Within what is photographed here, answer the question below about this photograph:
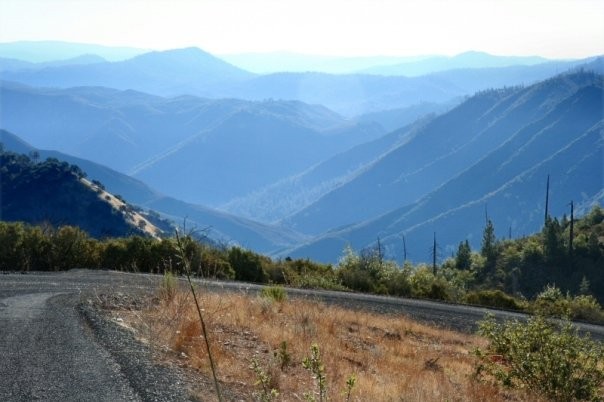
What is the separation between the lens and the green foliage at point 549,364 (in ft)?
28.2

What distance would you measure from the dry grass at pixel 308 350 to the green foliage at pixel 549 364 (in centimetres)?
34

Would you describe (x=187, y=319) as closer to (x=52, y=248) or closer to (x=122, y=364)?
(x=122, y=364)

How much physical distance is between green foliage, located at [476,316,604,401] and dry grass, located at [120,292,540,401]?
336mm

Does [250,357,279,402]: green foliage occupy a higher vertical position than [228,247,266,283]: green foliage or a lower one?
higher

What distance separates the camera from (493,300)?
84.8 feet

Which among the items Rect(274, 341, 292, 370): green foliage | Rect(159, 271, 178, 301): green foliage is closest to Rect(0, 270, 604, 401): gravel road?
Rect(159, 271, 178, 301): green foliage

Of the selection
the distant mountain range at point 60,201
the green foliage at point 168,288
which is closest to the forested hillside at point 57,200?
the distant mountain range at point 60,201

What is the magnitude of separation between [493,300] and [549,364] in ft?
58.3

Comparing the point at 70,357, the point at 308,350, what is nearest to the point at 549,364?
the point at 308,350

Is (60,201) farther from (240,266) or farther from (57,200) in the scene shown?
(240,266)

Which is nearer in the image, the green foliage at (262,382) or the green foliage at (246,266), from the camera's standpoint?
the green foliage at (262,382)

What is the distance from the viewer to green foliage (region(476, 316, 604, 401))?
28.2 feet

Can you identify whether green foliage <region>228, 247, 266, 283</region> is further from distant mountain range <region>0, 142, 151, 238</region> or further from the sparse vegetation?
distant mountain range <region>0, 142, 151, 238</region>

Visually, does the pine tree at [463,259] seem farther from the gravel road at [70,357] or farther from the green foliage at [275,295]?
the gravel road at [70,357]
